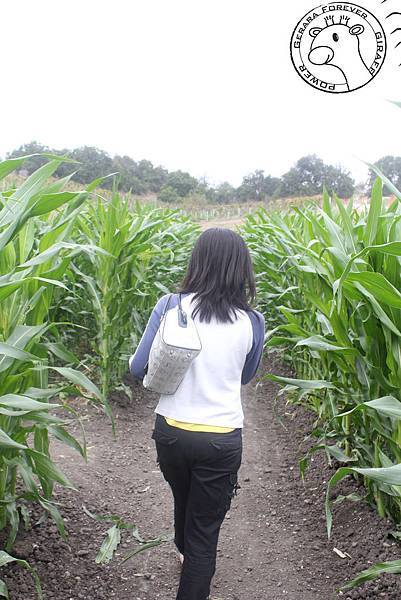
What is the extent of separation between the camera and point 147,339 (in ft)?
6.57

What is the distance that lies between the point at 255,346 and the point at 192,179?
126 feet

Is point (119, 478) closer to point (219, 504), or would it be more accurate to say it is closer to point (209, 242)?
point (219, 504)

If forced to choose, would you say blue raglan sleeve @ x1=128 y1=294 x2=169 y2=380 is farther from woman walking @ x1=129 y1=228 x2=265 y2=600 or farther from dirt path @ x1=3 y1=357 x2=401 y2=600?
dirt path @ x1=3 y1=357 x2=401 y2=600

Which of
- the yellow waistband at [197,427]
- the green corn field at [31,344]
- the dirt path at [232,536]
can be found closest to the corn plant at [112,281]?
the dirt path at [232,536]

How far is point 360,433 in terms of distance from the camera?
266 cm

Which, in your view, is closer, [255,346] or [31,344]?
[31,344]

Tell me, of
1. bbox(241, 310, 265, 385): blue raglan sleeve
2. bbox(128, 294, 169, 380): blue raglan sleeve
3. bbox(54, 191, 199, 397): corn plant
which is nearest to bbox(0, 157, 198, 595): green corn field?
bbox(128, 294, 169, 380): blue raglan sleeve

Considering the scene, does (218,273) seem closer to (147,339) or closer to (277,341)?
(147,339)


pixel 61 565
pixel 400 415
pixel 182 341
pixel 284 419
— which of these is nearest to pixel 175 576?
pixel 61 565

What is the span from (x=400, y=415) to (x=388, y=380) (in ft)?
2.09

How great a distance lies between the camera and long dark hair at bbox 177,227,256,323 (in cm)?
193

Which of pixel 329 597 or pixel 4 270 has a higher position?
pixel 4 270

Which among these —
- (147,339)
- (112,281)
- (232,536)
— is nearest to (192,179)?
(112,281)

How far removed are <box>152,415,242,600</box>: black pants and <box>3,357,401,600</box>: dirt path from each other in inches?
15.3
